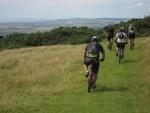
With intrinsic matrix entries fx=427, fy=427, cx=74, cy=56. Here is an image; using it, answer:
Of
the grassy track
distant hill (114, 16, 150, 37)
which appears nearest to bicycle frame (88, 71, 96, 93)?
the grassy track

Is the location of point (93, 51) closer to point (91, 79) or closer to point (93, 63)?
point (93, 63)

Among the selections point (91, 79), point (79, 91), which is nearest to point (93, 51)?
point (91, 79)

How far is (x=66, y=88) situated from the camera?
17.3 metres

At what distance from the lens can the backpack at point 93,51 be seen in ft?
52.6

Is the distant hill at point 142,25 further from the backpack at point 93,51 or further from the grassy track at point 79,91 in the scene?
the backpack at point 93,51

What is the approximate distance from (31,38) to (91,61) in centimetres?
6651

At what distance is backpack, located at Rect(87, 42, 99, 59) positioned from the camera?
16.0m

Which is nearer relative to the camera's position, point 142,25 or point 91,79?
point 91,79

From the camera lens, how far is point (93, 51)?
52.7 ft

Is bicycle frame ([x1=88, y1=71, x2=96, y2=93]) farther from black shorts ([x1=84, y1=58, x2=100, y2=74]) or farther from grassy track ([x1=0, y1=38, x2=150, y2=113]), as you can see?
grassy track ([x1=0, y1=38, x2=150, y2=113])

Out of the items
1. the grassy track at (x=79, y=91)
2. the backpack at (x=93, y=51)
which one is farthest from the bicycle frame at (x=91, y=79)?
the backpack at (x=93, y=51)

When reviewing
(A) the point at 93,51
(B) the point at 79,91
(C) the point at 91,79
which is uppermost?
(A) the point at 93,51

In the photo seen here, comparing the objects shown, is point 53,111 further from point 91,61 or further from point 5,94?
point 5,94

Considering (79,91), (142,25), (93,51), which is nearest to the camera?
(93,51)
